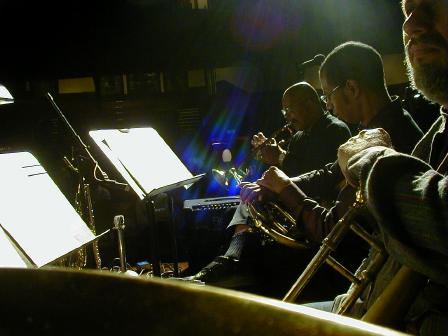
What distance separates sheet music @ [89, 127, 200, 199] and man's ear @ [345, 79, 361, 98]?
1.07 metres

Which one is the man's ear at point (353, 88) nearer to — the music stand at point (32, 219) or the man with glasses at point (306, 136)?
the man with glasses at point (306, 136)

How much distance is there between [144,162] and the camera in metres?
2.42

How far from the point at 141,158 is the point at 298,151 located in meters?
1.71

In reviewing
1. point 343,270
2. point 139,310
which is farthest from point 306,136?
point 139,310

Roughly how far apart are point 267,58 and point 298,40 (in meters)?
0.72

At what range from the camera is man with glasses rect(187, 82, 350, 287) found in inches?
136

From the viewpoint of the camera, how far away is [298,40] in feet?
29.7

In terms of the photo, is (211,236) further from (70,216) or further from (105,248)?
(70,216)

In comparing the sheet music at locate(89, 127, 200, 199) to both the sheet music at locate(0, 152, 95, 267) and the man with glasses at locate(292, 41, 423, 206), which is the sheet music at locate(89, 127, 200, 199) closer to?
the sheet music at locate(0, 152, 95, 267)

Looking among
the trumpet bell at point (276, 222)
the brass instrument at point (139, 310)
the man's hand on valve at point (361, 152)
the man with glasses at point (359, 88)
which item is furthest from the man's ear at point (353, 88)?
the brass instrument at point (139, 310)

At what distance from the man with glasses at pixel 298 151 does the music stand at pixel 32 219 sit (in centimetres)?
155

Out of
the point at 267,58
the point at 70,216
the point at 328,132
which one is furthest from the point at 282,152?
the point at 267,58

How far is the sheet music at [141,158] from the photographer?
2.25 meters

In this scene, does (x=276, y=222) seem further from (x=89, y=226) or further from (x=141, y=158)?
(x=89, y=226)
